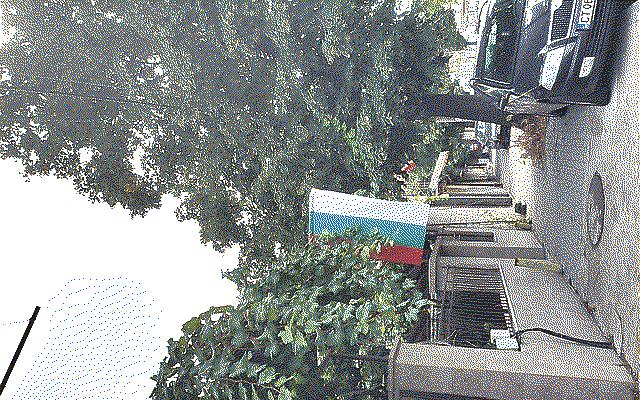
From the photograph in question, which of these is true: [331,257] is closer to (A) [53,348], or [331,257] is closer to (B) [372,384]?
(B) [372,384]

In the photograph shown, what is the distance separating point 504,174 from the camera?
757 inches

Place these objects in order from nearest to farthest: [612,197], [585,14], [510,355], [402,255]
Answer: [510,355]
[585,14]
[612,197]
[402,255]

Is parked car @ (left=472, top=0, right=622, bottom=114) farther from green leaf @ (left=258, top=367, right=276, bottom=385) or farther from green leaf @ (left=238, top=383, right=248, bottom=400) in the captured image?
green leaf @ (left=238, top=383, right=248, bottom=400)

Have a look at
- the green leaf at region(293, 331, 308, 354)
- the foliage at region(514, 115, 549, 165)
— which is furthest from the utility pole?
the foliage at region(514, 115, 549, 165)

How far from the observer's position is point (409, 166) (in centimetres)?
1359

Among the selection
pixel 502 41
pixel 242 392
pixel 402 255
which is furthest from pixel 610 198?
pixel 242 392

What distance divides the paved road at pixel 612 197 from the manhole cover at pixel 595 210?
11 centimetres

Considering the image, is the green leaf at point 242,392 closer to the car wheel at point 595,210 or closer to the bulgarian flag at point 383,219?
the bulgarian flag at point 383,219

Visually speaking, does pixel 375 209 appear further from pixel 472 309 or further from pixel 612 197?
pixel 612 197

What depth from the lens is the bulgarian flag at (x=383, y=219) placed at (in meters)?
8.07

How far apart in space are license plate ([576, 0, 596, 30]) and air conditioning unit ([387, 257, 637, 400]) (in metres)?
3.13

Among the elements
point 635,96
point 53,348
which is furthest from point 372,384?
point 635,96

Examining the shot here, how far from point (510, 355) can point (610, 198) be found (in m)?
2.45

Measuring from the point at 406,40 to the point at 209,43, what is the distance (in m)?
4.33
